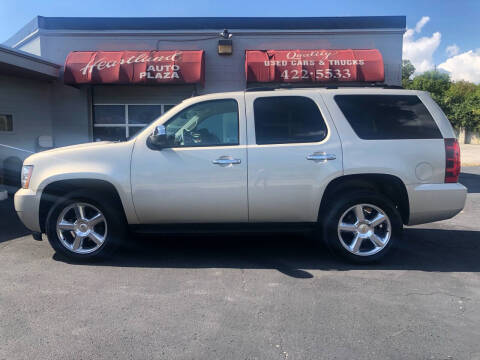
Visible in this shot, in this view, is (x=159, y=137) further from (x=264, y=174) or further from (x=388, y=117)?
(x=388, y=117)

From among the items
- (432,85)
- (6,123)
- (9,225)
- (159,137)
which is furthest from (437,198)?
(432,85)

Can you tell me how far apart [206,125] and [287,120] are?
0.94 m

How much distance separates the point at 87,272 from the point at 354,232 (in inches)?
119

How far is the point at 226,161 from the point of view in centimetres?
453

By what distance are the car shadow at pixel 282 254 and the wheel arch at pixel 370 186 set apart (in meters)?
0.55

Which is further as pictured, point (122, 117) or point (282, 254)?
point (122, 117)

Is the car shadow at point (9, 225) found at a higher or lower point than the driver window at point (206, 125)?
lower

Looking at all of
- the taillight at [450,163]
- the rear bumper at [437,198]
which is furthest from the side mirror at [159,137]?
the taillight at [450,163]

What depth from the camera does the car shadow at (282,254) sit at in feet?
15.6

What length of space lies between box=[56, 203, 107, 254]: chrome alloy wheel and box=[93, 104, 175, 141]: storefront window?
24.9ft

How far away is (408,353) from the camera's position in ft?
9.46

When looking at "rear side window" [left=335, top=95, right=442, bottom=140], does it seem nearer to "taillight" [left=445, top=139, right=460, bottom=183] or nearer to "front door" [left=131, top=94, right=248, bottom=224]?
"taillight" [left=445, top=139, right=460, bottom=183]

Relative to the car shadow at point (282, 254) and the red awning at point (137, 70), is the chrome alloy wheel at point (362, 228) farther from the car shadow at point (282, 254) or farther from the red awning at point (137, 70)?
the red awning at point (137, 70)

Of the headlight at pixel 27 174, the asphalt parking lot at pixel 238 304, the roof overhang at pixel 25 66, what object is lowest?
the asphalt parking lot at pixel 238 304
